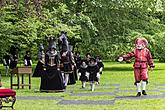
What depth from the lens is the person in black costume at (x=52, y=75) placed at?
62.5 feet

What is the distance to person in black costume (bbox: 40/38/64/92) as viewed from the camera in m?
19.1

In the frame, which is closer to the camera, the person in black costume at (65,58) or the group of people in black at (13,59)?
the person in black costume at (65,58)

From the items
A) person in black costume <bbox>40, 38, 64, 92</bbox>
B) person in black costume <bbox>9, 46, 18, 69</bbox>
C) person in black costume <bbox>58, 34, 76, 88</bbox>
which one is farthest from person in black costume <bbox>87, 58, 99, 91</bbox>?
person in black costume <bbox>9, 46, 18, 69</bbox>

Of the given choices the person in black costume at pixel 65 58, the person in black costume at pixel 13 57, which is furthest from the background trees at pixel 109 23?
the person in black costume at pixel 65 58

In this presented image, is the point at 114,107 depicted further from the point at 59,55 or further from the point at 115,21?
the point at 115,21

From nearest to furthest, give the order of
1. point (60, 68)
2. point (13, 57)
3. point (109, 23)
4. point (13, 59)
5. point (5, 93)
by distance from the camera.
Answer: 1. point (5, 93)
2. point (60, 68)
3. point (13, 59)
4. point (13, 57)
5. point (109, 23)

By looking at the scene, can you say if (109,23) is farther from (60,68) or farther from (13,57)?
(60,68)

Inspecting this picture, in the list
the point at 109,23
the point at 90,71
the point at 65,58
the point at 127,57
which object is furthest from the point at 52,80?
the point at 109,23

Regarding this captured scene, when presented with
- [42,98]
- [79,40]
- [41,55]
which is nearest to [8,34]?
[41,55]

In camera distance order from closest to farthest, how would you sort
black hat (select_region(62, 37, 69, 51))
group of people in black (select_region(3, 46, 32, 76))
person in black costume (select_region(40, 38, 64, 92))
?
person in black costume (select_region(40, 38, 64, 92)), black hat (select_region(62, 37, 69, 51)), group of people in black (select_region(3, 46, 32, 76))

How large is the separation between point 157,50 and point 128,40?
3.10m

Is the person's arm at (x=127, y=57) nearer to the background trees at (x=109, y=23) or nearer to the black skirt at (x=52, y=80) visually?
the black skirt at (x=52, y=80)

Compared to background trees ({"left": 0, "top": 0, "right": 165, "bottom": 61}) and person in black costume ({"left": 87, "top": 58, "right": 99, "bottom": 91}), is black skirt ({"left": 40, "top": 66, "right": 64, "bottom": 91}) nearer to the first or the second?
person in black costume ({"left": 87, "top": 58, "right": 99, "bottom": 91})

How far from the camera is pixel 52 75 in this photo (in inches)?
756
